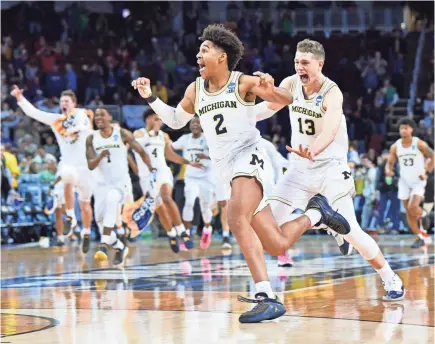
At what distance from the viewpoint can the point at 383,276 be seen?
9359 mm

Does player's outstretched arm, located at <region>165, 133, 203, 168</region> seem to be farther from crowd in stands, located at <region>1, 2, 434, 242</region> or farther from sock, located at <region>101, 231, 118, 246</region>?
crowd in stands, located at <region>1, 2, 434, 242</region>

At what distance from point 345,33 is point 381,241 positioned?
1278 cm

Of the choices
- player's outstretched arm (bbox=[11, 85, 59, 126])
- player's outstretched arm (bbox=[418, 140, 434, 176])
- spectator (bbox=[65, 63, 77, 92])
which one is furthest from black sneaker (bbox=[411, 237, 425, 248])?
spectator (bbox=[65, 63, 77, 92])

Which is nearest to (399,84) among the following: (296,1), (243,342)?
(296,1)

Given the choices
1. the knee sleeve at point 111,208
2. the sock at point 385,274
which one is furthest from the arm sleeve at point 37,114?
the sock at point 385,274

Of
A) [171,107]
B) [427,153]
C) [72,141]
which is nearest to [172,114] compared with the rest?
[171,107]

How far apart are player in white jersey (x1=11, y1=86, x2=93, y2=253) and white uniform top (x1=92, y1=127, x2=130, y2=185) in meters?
1.93

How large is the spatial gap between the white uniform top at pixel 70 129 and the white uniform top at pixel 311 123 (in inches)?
320

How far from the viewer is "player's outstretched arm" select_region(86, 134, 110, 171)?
1494cm

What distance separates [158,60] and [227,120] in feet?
73.6

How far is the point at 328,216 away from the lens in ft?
28.7

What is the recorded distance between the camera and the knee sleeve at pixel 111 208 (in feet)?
48.3

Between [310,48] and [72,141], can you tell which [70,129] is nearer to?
[72,141]

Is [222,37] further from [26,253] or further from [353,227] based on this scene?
[26,253]
